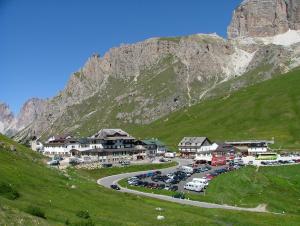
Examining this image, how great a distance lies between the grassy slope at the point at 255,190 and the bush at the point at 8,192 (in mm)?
55142

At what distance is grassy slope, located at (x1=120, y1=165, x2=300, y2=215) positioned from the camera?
10650 cm

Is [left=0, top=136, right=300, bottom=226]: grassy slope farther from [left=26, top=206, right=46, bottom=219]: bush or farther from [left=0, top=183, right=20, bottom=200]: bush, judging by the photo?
[left=0, top=183, right=20, bottom=200]: bush

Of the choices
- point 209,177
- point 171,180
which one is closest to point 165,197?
point 171,180

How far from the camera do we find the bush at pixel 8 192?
189 feet

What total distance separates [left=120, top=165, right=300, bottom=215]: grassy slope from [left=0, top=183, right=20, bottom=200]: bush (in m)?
55.1

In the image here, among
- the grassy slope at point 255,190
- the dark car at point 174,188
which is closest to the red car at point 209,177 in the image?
the grassy slope at point 255,190

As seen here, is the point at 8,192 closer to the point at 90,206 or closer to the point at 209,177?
the point at 90,206

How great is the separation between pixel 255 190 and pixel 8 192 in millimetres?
78192

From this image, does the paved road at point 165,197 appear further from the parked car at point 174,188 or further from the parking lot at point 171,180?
the parked car at point 174,188

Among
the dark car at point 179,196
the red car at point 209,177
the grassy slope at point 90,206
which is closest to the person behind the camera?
the grassy slope at point 90,206

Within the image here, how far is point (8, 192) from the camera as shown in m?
58.8

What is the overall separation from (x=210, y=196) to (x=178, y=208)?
27855 millimetres

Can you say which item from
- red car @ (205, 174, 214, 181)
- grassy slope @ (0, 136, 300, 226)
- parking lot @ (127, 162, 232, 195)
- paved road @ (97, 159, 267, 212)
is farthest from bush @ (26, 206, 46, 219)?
red car @ (205, 174, 214, 181)

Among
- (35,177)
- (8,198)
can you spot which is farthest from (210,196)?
(8,198)
